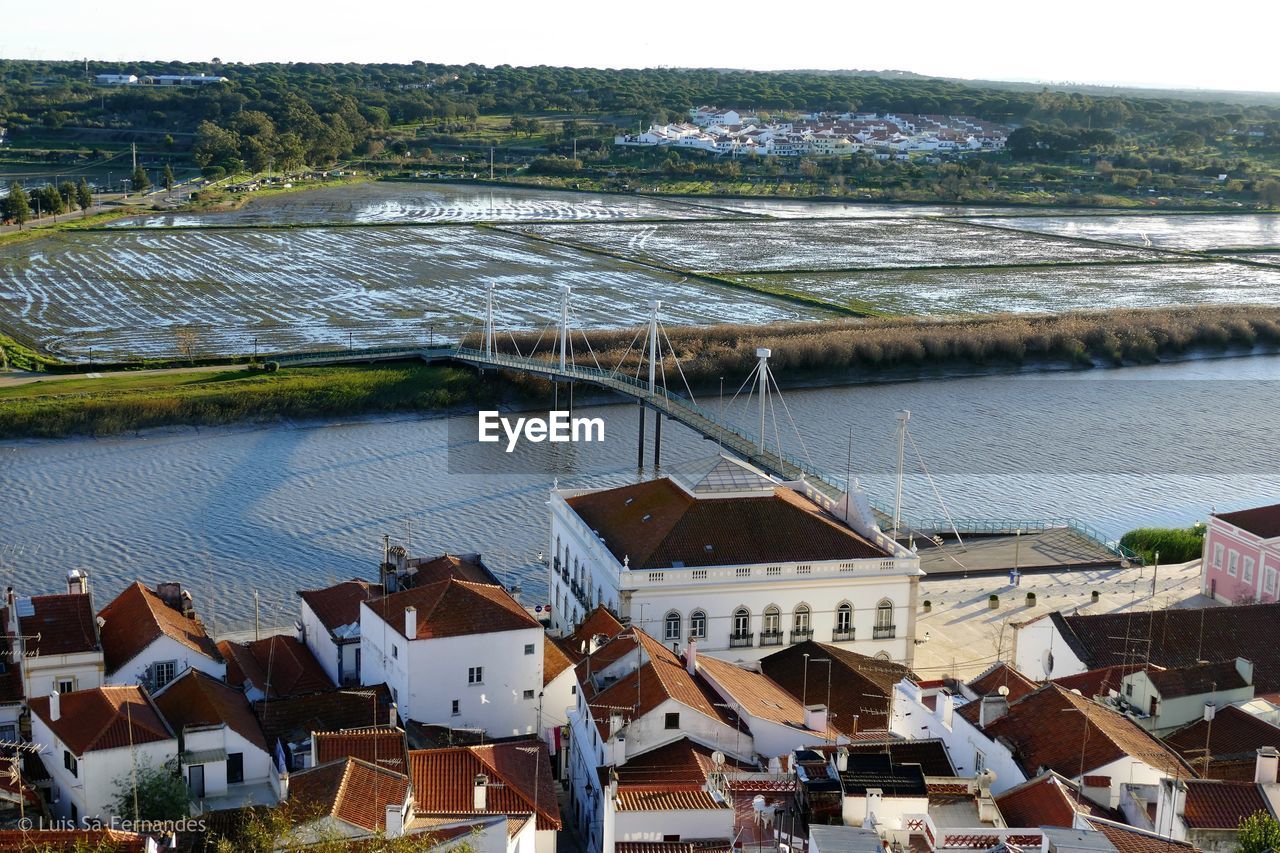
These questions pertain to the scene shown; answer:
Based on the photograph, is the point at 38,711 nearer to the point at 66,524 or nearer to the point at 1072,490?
the point at 66,524

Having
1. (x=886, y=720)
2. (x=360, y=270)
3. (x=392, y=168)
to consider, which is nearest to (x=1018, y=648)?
(x=886, y=720)

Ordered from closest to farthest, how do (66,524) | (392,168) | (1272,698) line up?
(1272,698)
(66,524)
(392,168)

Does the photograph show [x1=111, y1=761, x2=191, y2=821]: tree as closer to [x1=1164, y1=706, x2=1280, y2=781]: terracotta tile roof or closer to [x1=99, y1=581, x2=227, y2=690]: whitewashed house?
[x1=99, y1=581, x2=227, y2=690]: whitewashed house

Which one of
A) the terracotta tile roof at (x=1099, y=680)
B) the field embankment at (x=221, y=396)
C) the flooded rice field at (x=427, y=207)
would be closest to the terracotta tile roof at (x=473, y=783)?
the terracotta tile roof at (x=1099, y=680)

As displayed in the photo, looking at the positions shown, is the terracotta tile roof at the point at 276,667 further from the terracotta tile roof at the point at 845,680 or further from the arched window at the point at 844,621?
the arched window at the point at 844,621

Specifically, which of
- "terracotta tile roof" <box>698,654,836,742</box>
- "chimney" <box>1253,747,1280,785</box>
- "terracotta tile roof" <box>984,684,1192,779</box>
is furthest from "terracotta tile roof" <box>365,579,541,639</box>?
"chimney" <box>1253,747,1280,785</box>

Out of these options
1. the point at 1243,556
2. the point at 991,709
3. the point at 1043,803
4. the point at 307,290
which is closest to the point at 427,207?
the point at 307,290

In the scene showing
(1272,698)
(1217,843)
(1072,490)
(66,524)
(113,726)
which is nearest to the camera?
(1217,843)
